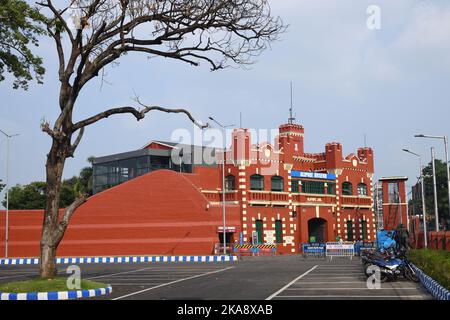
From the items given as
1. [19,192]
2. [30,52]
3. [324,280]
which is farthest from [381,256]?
[19,192]

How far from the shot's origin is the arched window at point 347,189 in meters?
55.8

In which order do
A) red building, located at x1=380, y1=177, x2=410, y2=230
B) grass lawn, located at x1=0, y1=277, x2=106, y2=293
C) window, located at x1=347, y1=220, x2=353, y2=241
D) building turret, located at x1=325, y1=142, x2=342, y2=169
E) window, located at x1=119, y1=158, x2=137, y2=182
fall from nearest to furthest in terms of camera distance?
grass lawn, located at x1=0, y1=277, x2=106, y2=293 < window, located at x1=119, y1=158, x2=137, y2=182 < building turret, located at x1=325, y1=142, x2=342, y2=169 < window, located at x1=347, y1=220, x2=353, y2=241 < red building, located at x1=380, y1=177, x2=410, y2=230

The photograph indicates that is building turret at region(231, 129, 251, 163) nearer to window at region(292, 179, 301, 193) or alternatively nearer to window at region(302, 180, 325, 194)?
window at region(292, 179, 301, 193)

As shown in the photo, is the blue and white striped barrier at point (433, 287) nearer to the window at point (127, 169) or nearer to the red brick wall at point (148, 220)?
the red brick wall at point (148, 220)

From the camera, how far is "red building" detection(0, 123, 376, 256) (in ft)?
141

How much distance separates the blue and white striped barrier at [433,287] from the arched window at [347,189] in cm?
3492

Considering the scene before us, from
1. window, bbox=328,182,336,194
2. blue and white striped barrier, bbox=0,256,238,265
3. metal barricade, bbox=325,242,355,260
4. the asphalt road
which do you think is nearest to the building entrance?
window, bbox=328,182,336,194

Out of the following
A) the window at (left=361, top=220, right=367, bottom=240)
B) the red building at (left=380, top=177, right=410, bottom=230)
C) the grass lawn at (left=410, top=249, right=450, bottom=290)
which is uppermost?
the red building at (left=380, top=177, right=410, bottom=230)

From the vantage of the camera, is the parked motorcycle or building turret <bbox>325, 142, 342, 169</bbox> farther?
building turret <bbox>325, 142, 342, 169</bbox>

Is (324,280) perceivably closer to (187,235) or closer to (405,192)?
(187,235)

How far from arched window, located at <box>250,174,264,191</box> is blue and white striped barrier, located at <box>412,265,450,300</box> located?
2635 cm

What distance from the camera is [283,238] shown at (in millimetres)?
48219

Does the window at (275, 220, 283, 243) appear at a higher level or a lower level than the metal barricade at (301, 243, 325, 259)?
higher

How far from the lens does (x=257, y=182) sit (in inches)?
1860
